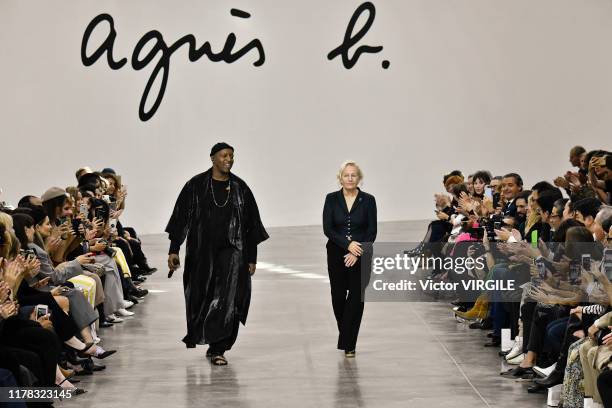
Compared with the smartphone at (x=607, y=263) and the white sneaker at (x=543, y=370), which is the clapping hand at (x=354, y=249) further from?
the smartphone at (x=607, y=263)

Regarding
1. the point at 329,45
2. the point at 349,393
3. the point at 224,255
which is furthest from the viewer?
the point at 329,45

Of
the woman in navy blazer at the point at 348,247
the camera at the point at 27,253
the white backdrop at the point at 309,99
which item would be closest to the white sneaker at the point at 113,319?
the woman in navy blazer at the point at 348,247

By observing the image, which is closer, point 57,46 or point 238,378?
point 238,378

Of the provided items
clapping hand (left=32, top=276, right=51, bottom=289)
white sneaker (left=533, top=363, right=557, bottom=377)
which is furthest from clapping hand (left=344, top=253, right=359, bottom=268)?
clapping hand (left=32, top=276, right=51, bottom=289)

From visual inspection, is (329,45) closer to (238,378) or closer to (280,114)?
(280,114)

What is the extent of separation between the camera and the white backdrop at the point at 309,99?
55.1 ft

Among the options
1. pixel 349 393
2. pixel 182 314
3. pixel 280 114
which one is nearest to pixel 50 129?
pixel 280 114

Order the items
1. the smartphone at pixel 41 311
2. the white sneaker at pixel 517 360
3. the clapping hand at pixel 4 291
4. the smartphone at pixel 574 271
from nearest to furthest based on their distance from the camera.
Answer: the clapping hand at pixel 4 291 → the smartphone at pixel 41 311 → the smartphone at pixel 574 271 → the white sneaker at pixel 517 360

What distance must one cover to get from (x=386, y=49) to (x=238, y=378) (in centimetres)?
1120

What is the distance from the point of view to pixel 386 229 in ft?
53.1

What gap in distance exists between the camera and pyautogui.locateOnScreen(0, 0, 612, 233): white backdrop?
16.8 meters

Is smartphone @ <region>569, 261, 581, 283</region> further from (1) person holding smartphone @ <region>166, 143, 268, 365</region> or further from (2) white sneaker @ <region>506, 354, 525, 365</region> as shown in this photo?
(1) person holding smartphone @ <region>166, 143, 268, 365</region>

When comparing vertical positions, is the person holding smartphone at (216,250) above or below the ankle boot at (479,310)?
above

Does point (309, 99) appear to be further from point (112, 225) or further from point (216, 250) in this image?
point (216, 250)
